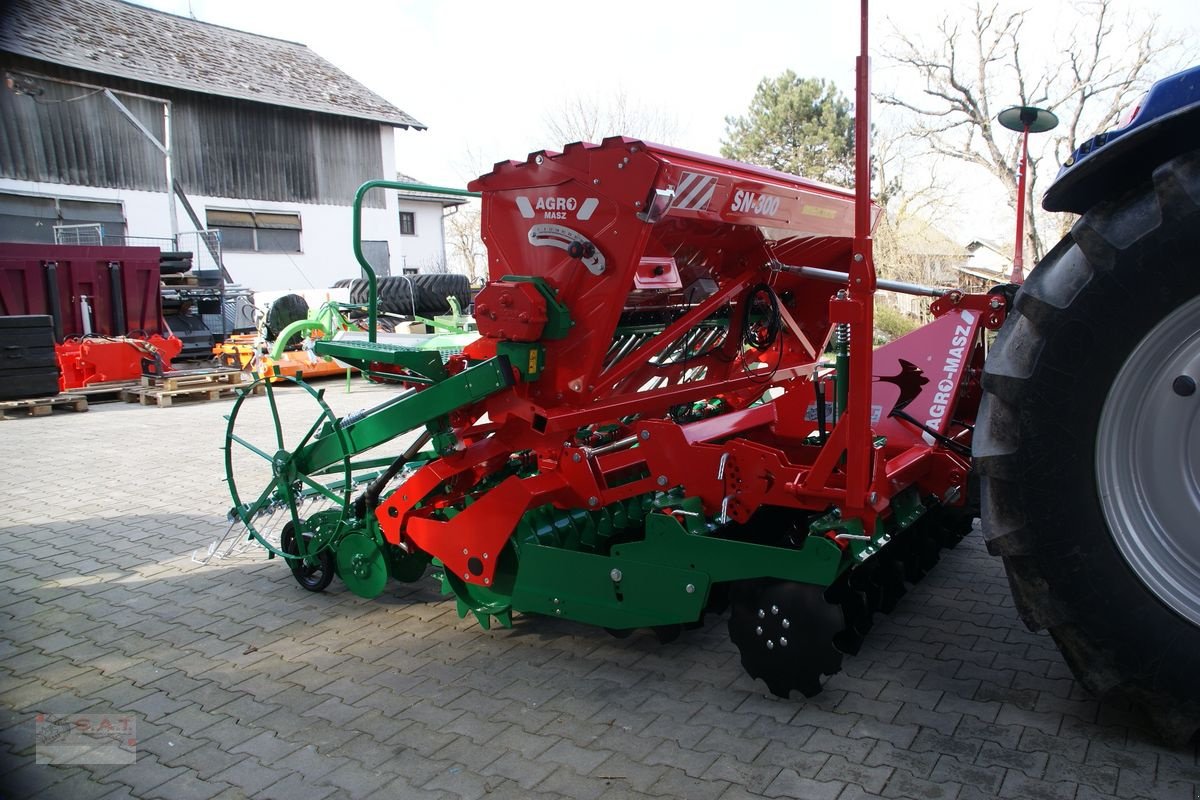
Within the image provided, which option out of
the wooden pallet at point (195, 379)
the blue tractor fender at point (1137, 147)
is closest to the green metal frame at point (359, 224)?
the blue tractor fender at point (1137, 147)

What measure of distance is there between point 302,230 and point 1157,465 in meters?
24.8

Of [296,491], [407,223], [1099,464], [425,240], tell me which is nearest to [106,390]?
[296,491]

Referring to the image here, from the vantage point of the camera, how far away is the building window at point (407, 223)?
2939cm

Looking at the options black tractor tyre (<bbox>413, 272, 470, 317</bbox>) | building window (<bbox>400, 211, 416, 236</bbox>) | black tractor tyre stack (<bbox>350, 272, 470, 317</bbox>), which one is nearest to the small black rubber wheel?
black tractor tyre stack (<bbox>350, 272, 470, 317</bbox>)

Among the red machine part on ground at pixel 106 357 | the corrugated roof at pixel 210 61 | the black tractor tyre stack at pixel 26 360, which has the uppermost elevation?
the corrugated roof at pixel 210 61

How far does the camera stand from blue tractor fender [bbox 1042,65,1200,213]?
2.27 metres

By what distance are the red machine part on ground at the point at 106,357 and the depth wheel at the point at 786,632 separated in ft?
36.2

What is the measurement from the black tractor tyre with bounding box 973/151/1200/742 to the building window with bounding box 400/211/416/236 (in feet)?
94.2

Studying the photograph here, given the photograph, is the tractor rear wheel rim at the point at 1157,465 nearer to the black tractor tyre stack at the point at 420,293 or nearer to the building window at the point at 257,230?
the black tractor tyre stack at the point at 420,293

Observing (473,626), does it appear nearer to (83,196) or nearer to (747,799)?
(747,799)

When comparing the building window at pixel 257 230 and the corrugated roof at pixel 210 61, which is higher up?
the corrugated roof at pixel 210 61

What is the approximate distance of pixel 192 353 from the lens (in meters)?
14.1

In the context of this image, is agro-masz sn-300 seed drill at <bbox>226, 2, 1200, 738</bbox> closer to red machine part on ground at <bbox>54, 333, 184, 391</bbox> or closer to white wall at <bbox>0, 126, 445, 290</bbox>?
red machine part on ground at <bbox>54, 333, 184, 391</bbox>

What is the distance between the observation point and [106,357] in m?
11.8
